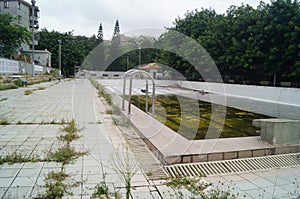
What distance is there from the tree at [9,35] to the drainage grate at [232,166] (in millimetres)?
22159

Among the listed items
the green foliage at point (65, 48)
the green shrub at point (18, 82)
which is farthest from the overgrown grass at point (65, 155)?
the green foliage at point (65, 48)

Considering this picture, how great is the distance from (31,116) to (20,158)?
2.97 metres

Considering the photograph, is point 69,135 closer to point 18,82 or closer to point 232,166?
point 232,166

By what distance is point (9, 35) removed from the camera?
20.5 metres

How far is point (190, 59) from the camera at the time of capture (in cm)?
1722

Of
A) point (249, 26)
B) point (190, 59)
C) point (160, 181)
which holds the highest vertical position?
point (249, 26)

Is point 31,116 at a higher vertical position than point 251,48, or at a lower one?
lower

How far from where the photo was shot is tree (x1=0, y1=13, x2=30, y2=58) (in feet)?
66.7

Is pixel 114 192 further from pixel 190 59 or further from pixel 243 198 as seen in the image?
pixel 190 59

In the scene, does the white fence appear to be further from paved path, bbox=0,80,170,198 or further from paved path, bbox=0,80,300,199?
paved path, bbox=0,80,300,199

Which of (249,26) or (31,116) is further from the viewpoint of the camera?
(249,26)

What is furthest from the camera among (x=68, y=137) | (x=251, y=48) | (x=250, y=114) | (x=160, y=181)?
(x=251, y=48)

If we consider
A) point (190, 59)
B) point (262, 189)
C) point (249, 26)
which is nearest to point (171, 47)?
point (190, 59)

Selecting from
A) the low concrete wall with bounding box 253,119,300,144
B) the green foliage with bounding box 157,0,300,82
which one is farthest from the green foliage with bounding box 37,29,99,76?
the low concrete wall with bounding box 253,119,300,144
